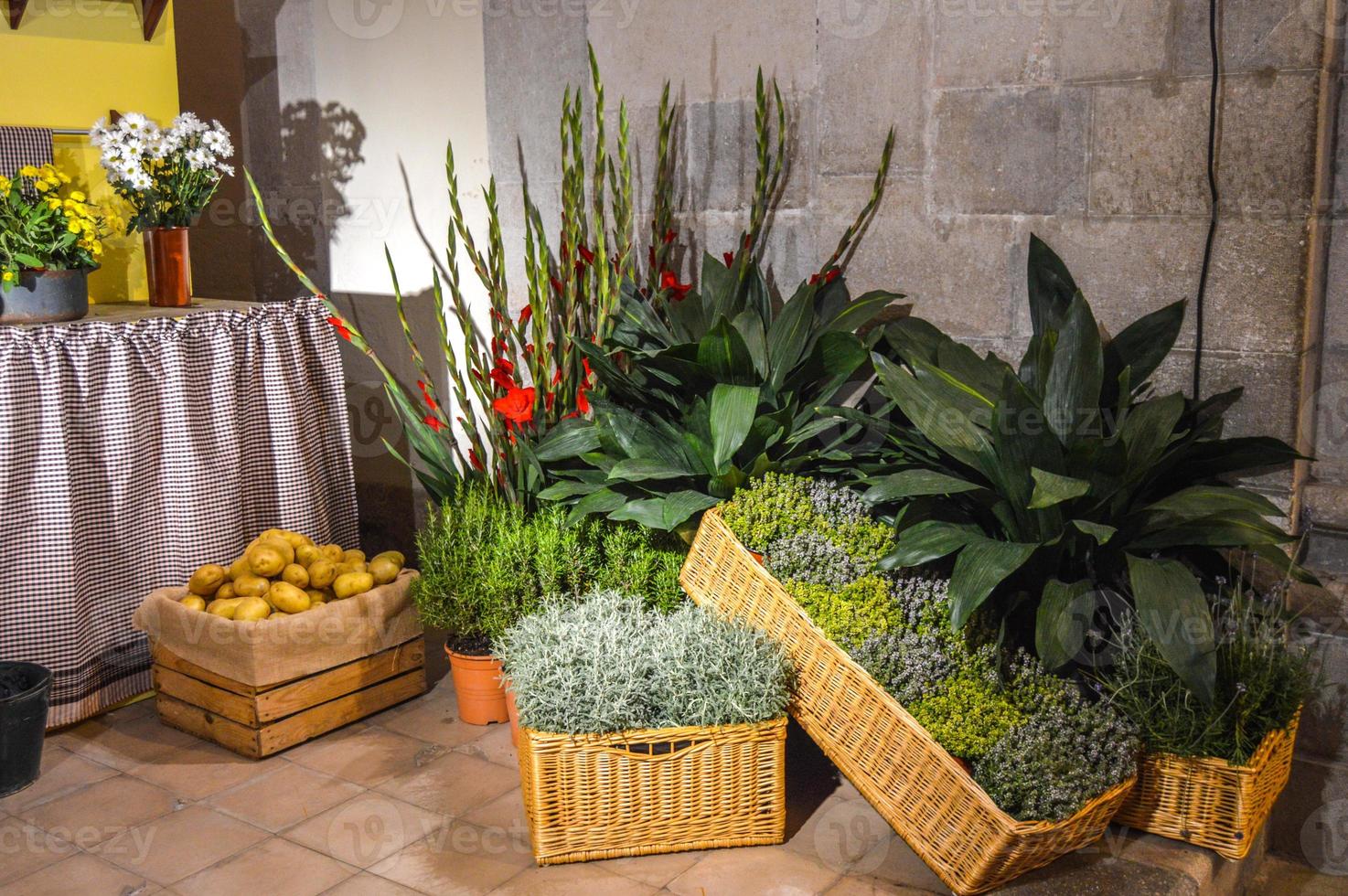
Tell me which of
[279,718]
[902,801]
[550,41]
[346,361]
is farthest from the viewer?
[346,361]

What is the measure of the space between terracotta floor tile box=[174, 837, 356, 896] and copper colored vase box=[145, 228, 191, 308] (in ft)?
5.73

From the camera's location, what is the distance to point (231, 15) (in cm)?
444

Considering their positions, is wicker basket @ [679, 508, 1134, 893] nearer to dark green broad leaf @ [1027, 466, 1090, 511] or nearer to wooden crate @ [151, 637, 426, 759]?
dark green broad leaf @ [1027, 466, 1090, 511]

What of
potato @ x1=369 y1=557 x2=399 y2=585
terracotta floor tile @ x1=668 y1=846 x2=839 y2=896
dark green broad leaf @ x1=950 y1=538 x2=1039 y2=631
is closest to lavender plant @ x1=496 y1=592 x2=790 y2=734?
terracotta floor tile @ x1=668 y1=846 x2=839 y2=896

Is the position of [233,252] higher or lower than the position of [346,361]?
higher

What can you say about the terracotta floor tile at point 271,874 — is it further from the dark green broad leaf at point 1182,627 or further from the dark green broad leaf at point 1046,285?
the dark green broad leaf at point 1046,285

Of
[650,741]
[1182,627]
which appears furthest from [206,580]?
[1182,627]

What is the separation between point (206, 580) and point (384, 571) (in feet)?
1.46

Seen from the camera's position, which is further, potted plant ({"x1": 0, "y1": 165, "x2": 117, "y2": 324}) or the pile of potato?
potted plant ({"x1": 0, "y1": 165, "x2": 117, "y2": 324})

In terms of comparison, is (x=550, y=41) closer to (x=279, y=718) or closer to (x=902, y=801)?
(x=279, y=718)

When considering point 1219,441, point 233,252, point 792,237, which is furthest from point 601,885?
point 233,252

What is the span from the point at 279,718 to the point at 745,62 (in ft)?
7.03

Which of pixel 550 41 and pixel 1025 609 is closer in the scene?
pixel 1025 609

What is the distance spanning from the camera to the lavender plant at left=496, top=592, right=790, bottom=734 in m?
2.40
